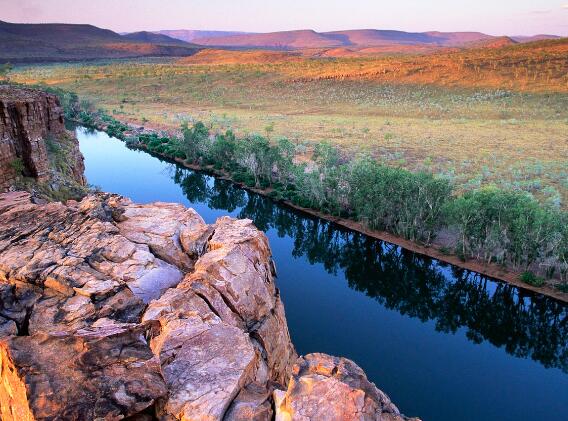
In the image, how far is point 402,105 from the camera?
10319cm

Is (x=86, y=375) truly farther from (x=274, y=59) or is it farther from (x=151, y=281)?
(x=274, y=59)

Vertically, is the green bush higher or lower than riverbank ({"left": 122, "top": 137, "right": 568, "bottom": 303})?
higher

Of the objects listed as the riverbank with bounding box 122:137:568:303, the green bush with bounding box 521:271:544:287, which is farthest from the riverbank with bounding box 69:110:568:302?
the green bush with bounding box 521:271:544:287

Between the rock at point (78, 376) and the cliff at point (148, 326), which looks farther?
the cliff at point (148, 326)

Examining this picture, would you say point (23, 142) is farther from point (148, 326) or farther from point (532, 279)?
point (532, 279)

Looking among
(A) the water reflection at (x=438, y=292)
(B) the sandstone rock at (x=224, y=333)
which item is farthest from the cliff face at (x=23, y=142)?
(A) the water reflection at (x=438, y=292)

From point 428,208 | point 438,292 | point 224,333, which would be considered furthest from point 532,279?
point 224,333

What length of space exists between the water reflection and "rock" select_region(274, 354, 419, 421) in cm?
2346

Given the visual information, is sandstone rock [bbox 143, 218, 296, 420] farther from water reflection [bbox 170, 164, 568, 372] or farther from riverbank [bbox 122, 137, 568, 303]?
riverbank [bbox 122, 137, 568, 303]

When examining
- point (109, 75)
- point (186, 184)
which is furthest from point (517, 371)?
point (109, 75)

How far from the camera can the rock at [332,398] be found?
7820 millimetres

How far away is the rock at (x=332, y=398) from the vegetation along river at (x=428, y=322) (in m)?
15.8

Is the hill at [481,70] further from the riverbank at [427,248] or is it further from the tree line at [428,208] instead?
the riverbank at [427,248]

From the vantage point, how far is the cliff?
7980mm
